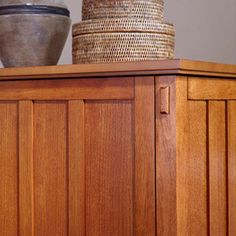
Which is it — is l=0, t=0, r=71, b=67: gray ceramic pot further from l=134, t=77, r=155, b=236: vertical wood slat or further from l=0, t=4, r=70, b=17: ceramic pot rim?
l=134, t=77, r=155, b=236: vertical wood slat

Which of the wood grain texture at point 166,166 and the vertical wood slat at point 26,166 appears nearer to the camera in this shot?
the wood grain texture at point 166,166

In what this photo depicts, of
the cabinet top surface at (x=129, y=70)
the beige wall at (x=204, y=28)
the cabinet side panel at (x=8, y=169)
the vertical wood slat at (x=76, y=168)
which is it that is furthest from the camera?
the beige wall at (x=204, y=28)

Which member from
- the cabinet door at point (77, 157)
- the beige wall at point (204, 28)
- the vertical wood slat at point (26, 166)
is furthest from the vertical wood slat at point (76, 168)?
the beige wall at point (204, 28)

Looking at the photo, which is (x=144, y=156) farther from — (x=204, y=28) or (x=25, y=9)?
(x=204, y=28)

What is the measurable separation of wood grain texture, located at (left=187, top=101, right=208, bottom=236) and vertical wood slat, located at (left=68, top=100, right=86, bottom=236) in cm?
21

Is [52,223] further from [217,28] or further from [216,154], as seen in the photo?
[217,28]

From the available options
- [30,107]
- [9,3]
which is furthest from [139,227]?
[9,3]

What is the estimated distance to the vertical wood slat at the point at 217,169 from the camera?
118 centimetres

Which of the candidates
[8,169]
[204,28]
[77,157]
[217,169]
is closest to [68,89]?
[77,157]

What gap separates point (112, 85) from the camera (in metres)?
1.13

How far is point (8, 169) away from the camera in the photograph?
1287 millimetres

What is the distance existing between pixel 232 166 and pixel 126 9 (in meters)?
0.40

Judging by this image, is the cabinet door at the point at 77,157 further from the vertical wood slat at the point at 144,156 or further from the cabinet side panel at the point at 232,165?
the cabinet side panel at the point at 232,165

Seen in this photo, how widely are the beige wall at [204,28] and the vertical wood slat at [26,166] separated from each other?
724 mm
